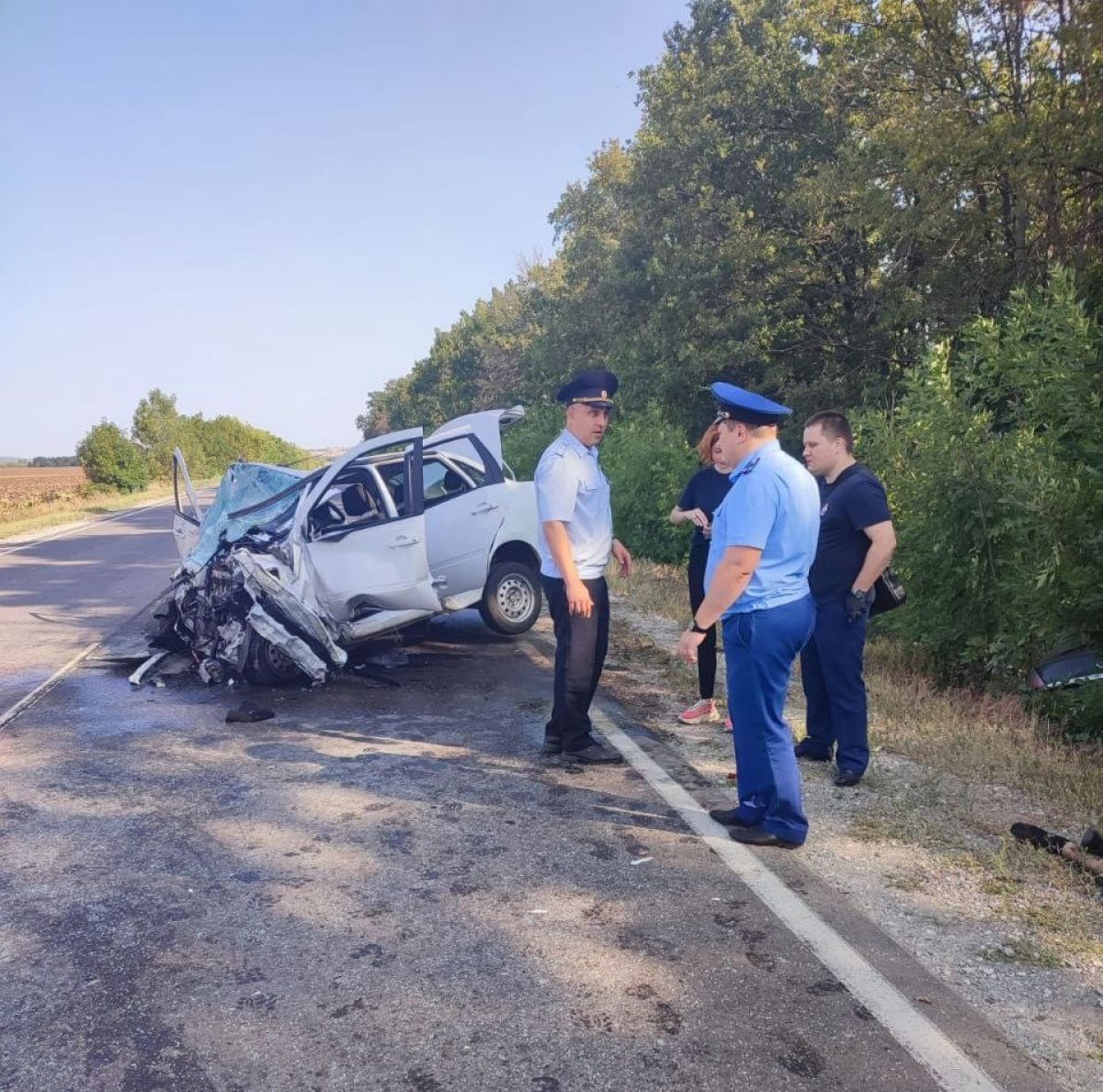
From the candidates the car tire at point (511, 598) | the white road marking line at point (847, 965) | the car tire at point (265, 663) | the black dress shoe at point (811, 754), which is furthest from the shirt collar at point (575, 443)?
the car tire at point (511, 598)

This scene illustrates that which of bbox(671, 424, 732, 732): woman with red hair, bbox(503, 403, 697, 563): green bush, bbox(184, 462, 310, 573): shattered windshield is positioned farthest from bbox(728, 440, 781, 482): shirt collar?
bbox(503, 403, 697, 563): green bush

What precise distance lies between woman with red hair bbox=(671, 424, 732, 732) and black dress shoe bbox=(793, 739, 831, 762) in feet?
1.97

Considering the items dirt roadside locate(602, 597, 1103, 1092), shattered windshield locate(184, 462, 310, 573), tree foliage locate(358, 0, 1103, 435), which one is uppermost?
tree foliage locate(358, 0, 1103, 435)

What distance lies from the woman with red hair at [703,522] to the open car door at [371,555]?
92.7 inches

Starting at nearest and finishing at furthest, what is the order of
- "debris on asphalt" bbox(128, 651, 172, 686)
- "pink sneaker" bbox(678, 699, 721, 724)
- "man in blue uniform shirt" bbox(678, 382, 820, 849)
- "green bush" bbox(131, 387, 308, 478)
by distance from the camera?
"man in blue uniform shirt" bbox(678, 382, 820, 849), "pink sneaker" bbox(678, 699, 721, 724), "debris on asphalt" bbox(128, 651, 172, 686), "green bush" bbox(131, 387, 308, 478)

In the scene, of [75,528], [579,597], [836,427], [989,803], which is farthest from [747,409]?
[75,528]

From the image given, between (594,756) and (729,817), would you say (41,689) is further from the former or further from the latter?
(729,817)

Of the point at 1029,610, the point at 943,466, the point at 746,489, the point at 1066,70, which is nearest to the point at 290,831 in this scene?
the point at 746,489

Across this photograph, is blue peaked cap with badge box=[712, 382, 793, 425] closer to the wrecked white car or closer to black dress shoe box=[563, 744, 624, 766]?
black dress shoe box=[563, 744, 624, 766]

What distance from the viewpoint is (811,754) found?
5.27 metres

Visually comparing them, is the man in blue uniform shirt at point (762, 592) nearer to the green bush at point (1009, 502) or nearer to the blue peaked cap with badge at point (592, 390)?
the blue peaked cap with badge at point (592, 390)

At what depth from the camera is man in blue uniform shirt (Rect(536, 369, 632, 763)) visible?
486cm

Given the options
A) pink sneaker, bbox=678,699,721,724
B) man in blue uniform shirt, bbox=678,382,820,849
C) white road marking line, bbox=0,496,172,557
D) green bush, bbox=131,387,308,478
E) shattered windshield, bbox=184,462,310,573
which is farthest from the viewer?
green bush, bbox=131,387,308,478

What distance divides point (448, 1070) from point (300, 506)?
5337mm
